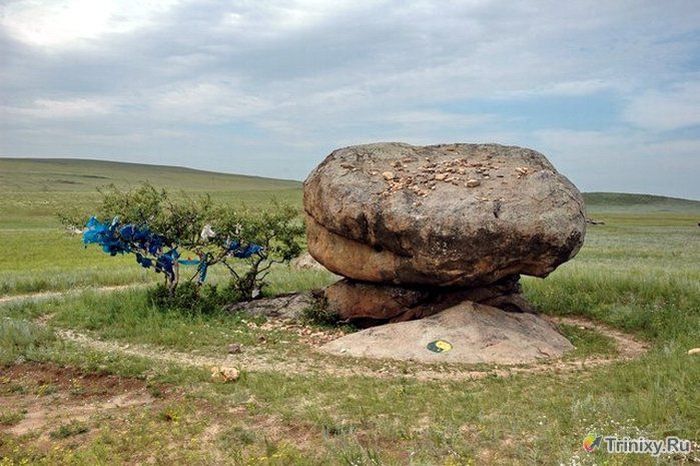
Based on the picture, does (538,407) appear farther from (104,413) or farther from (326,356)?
(104,413)

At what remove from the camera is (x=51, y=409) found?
396 inches

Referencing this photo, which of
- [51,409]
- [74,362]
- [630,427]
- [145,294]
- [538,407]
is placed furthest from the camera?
[145,294]

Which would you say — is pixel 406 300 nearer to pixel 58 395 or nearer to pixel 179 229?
pixel 179 229

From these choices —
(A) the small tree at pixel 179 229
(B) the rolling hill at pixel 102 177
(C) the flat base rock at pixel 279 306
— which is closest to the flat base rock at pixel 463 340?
(C) the flat base rock at pixel 279 306

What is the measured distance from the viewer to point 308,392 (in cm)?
1030

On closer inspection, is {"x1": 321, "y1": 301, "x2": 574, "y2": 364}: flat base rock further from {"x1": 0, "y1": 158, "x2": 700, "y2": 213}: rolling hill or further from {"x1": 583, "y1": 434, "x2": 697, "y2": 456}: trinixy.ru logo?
{"x1": 0, "y1": 158, "x2": 700, "y2": 213}: rolling hill

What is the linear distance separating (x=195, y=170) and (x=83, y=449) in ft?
601

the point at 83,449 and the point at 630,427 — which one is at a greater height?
the point at 630,427

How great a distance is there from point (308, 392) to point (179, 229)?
865 centimetres

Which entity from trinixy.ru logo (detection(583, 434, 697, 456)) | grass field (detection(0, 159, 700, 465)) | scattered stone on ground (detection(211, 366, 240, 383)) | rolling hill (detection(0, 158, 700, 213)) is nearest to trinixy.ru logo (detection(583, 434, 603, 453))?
trinixy.ru logo (detection(583, 434, 697, 456))

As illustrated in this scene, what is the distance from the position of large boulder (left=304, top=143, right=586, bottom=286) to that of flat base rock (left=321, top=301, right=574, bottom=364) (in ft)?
Answer: 3.24

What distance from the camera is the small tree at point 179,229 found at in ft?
55.7

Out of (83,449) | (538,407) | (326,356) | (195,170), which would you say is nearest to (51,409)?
(83,449)

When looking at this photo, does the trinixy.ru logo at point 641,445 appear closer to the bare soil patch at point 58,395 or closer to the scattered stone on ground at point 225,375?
the scattered stone on ground at point 225,375
